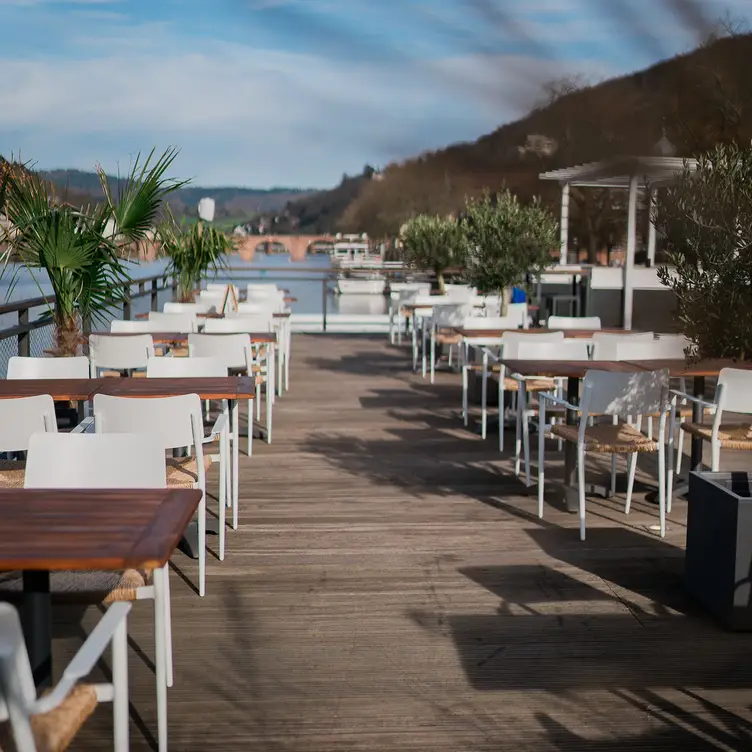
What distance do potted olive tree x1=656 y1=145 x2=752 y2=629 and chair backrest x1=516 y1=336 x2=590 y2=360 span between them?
1966 millimetres

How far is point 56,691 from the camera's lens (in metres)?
1.47

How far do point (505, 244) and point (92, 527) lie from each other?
677 cm

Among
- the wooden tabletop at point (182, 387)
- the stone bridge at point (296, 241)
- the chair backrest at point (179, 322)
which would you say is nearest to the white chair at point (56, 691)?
the wooden tabletop at point (182, 387)

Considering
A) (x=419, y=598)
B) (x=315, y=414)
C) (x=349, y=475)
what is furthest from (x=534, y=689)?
(x=315, y=414)

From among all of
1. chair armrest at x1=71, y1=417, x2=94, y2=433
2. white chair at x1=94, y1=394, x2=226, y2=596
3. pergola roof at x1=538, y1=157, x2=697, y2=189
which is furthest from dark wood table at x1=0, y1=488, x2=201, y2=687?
chair armrest at x1=71, y1=417, x2=94, y2=433

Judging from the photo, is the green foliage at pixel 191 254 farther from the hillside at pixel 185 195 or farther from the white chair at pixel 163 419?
the white chair at pixel 163 419

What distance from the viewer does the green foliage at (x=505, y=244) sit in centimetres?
840

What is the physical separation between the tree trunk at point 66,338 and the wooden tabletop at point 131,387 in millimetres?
1040

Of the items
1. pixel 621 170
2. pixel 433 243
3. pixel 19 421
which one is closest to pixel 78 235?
pixel 19 421

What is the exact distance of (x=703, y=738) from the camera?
2.39 meters

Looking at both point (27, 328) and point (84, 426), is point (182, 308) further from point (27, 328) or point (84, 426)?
point (84, 426)

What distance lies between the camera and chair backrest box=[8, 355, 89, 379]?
4.77 meters

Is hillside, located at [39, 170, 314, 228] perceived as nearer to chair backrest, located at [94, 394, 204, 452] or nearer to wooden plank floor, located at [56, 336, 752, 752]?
wooden plank floor, located at [56, 336, 752, 752]

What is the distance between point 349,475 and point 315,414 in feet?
7.19
